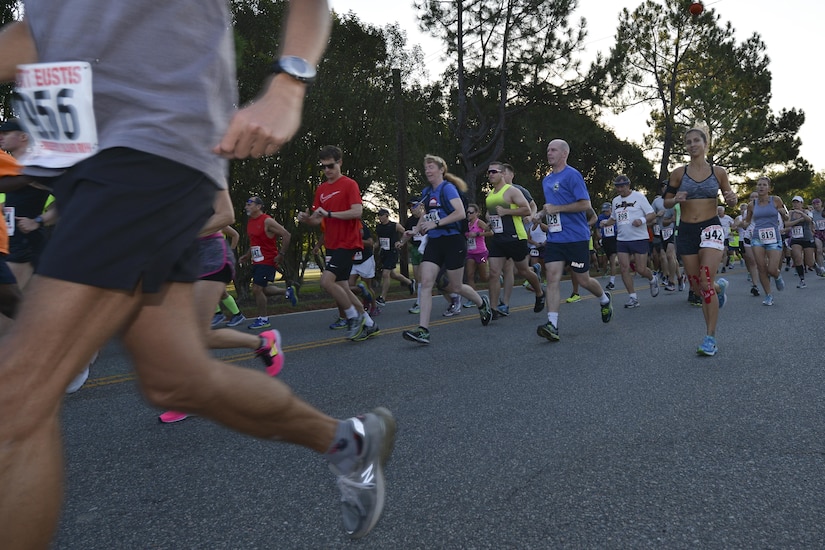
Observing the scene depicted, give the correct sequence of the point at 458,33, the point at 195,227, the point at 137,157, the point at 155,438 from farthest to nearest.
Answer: the point at 458,33 → the point at 155,438 → the point at 195,227 → the point at 137,157

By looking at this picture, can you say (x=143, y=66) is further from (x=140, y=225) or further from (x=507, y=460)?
(x=507, y=460)

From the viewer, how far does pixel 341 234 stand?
8117mm

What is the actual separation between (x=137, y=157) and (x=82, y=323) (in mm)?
357

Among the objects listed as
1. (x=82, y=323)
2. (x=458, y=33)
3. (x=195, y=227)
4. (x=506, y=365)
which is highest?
(x=458, y=33)

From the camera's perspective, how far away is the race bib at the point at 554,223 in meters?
7.68

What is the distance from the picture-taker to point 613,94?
83.7 feet

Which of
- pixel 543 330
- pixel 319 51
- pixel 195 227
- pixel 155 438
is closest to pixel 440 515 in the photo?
pixel 195 227

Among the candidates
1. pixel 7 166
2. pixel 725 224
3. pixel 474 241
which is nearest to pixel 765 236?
pixel 725 224

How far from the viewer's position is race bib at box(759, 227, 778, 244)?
1095 centimetres

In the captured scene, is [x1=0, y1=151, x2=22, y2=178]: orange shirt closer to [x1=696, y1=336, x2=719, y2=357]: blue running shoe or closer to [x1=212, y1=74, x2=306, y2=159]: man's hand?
[x1=212, y1=74, x2=306, y2=159]: man's hand

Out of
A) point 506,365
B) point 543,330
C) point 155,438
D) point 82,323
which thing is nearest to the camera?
point 82,323

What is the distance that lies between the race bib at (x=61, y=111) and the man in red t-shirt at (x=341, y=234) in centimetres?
624

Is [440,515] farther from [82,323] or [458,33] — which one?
[458,33]

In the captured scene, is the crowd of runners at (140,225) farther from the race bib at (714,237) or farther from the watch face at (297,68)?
the race bib at (714,237)
